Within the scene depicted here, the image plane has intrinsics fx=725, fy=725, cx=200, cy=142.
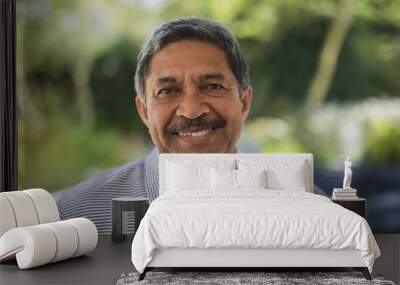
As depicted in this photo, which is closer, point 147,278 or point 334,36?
point 147,278

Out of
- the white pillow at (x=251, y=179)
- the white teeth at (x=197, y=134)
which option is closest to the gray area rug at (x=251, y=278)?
the white pillow at (x=251, y=179)

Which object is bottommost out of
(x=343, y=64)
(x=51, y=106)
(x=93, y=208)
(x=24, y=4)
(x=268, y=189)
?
(x=93, y=208)

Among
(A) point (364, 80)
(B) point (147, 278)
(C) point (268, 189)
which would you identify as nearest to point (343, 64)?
(A) point (364, 80)

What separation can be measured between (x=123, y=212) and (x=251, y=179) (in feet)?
4.53

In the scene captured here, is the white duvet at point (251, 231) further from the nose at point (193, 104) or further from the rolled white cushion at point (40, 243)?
the nose at point (193, 104)

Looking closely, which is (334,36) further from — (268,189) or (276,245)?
(276,245)

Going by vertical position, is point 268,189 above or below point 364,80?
below

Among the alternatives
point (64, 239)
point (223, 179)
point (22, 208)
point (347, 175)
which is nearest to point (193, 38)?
point (223, 179)

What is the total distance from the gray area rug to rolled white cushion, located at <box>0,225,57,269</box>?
69cm

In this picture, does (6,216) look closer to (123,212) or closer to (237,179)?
(123,212)

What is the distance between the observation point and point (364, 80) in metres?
A: 7.99

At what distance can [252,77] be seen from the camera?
26.2 feet

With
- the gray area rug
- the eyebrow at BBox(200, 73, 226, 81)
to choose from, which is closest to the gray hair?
the eyebrow at BBox(200, 73, 226, 81)

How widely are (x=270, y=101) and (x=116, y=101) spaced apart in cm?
170
